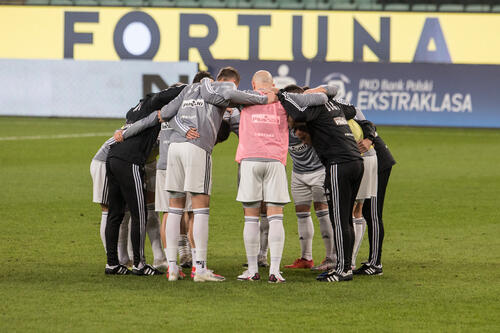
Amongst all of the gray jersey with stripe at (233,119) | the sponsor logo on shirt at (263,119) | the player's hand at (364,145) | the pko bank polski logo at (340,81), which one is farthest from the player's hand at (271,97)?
the pko bank polski logo at (340,81)

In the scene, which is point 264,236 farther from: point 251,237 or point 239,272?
point 251,237

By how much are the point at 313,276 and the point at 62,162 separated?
1093 cm

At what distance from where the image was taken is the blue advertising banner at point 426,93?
26.3 m

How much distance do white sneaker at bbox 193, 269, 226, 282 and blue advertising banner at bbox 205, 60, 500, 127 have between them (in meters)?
18.6

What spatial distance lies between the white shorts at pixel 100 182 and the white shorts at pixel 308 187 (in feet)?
6.10

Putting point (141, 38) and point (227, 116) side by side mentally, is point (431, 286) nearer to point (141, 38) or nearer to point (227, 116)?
point (227, 116)

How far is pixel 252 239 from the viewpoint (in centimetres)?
798

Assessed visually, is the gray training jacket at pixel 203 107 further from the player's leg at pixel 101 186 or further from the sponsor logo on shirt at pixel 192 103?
the player's leg at pixel 101 186

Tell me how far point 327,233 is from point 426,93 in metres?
18.1

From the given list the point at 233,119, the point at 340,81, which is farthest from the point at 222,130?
the point at 340,81

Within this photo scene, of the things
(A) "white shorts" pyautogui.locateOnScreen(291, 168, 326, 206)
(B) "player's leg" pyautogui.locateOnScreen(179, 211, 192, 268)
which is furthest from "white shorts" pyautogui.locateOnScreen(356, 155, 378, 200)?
(B) "player's leg" pyautogui.locateOnScreen(179, 211, 192, 268)

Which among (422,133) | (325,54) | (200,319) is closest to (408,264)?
(200,319)

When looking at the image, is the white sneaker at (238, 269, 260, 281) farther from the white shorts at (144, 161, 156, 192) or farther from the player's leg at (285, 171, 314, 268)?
the white shorts at (144, 161, 156, 192)

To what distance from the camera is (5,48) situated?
34312 millimetres
